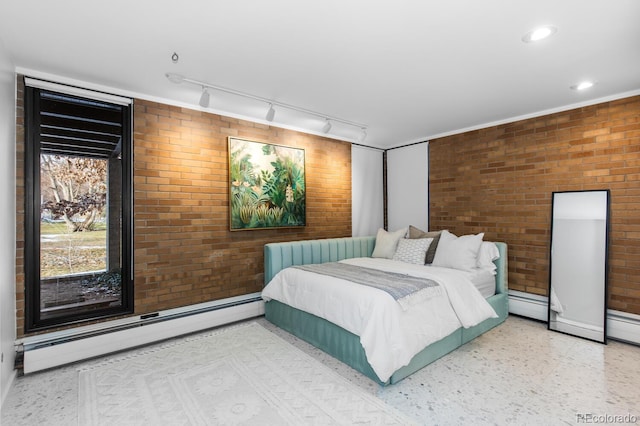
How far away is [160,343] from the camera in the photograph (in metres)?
3.18

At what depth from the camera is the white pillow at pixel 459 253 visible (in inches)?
142

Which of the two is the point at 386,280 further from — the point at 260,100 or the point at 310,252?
the point at 260,100

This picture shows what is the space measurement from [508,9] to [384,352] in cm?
244

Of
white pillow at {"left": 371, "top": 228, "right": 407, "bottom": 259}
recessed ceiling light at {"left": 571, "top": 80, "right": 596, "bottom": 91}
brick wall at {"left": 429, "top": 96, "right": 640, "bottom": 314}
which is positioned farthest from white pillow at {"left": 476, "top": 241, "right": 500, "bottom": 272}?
recessed ceiling light at {"left": 571, "top": 80, "right": 596, "bottom": 91}

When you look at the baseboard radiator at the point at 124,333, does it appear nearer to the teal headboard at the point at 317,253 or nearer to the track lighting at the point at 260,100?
the teal headboard at the point at 317,253

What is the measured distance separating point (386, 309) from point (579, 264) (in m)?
2.60

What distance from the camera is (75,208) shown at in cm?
312

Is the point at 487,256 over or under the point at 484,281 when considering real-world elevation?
over

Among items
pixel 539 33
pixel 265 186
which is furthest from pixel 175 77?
pixel 539 33

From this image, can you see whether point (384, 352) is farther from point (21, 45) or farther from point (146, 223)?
point (21, 45)

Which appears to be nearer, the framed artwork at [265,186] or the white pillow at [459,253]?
the white pillow at [459,253]

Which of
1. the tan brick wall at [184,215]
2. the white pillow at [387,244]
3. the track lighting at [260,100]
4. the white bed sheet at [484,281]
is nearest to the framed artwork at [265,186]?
the tan brick wall at [184,215]

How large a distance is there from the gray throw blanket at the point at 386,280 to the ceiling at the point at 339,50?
76.0 inches

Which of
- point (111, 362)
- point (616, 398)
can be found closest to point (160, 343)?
point (111, 362)
